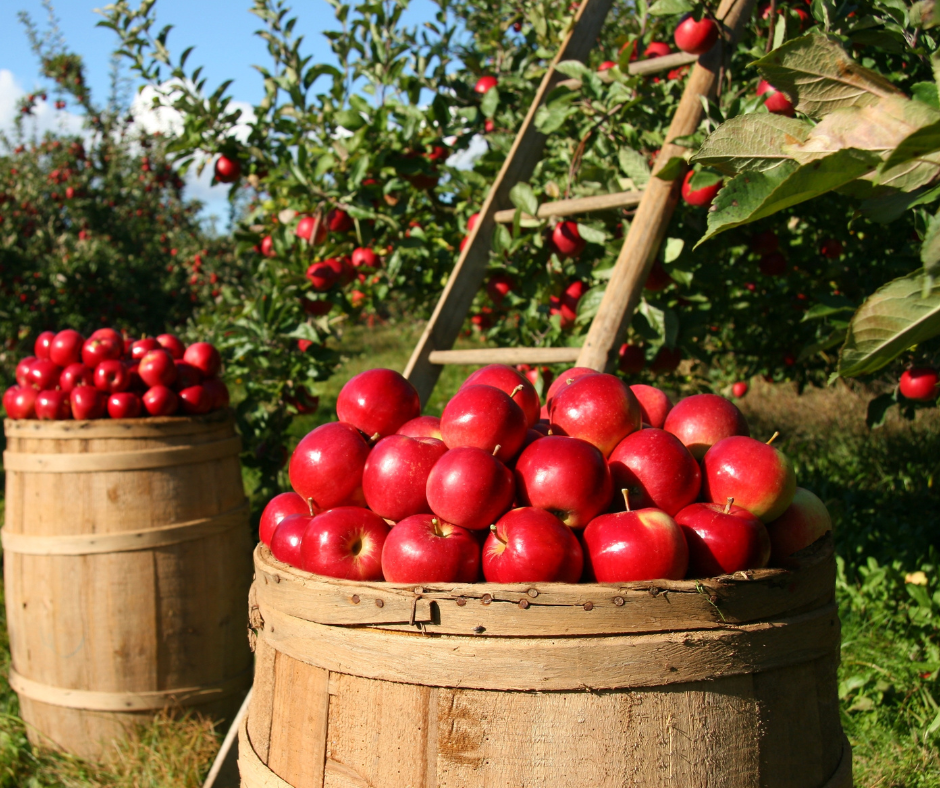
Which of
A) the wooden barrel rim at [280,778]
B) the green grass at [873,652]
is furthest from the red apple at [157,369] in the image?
the wooden barrel rim at [280,778]

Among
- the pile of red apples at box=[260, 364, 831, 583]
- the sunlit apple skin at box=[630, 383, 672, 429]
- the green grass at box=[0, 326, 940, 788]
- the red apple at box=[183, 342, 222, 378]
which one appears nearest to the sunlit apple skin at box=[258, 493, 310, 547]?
the pile of red apples at box=[260, 364, 831, 583]

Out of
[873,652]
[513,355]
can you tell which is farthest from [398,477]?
[873,652]

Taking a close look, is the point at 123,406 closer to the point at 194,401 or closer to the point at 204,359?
the point at 194,401

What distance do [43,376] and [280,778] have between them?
198cm

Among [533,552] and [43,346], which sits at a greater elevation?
[533,552]

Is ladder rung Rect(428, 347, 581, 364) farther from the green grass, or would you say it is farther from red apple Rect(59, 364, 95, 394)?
the green grass

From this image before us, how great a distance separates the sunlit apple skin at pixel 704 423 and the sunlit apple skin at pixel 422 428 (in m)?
0.41

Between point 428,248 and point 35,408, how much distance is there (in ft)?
5.08

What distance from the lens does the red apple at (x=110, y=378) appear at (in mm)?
2484

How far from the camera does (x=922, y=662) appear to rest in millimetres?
2309

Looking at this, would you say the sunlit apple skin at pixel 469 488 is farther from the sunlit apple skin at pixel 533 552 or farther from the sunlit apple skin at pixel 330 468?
the sunlit apple skin at pixel 330 468

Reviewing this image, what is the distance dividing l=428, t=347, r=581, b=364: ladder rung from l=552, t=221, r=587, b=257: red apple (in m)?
0.40

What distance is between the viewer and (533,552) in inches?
38.9

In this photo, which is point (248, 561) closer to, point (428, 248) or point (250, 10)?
point (428, 248)
